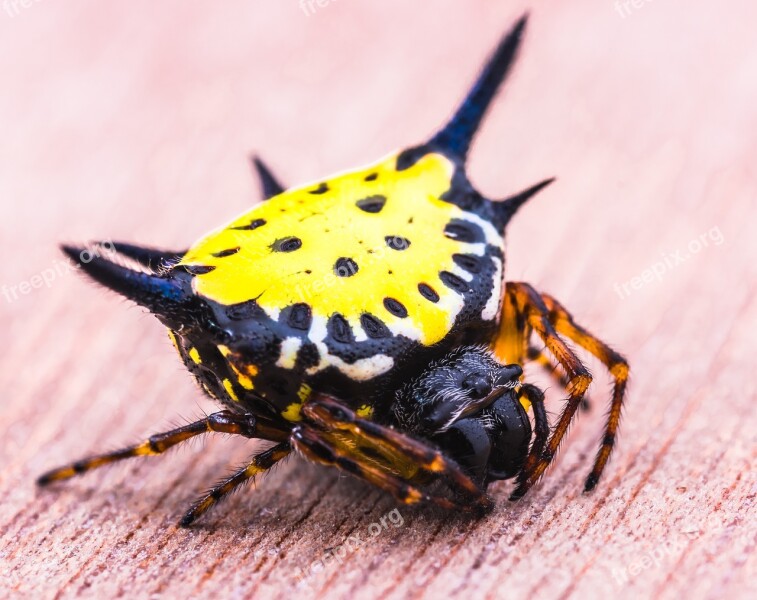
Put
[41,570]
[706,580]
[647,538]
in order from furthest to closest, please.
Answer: [41,570], [647,538], [706,580]

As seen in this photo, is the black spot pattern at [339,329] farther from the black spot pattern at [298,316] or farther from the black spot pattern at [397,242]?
the black spot pattern at [397,242]

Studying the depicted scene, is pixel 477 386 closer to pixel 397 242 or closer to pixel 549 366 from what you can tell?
pixel 397 242

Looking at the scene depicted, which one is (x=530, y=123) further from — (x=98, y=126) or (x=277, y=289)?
(x=277, y=289)

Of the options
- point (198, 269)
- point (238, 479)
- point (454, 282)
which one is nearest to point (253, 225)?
point (198, 269)

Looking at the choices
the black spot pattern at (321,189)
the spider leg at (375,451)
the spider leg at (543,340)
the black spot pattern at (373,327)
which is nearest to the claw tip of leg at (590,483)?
the spider leg at (543,340)

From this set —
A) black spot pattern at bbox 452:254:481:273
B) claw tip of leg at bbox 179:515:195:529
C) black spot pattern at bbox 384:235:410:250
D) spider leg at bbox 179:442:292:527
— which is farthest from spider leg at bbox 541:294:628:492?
claw tip of leg at bbox 179:515:195:529

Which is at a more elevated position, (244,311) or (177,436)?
(244,311)

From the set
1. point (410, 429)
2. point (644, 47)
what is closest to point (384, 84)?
point (644, 47)
